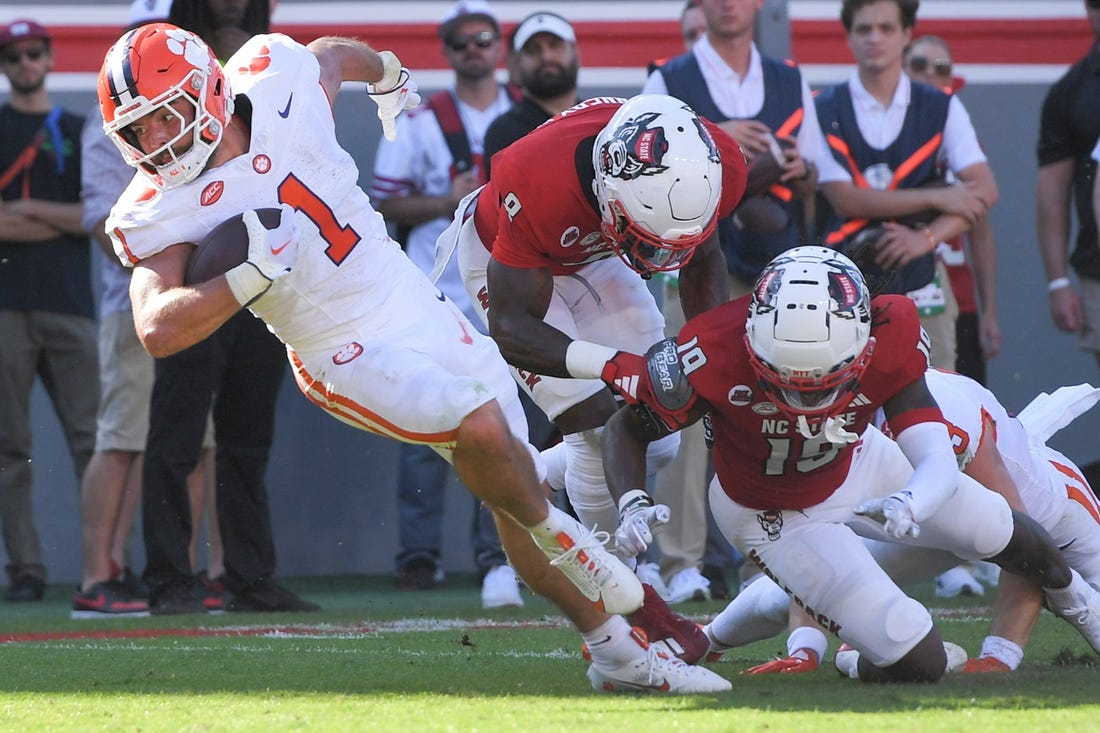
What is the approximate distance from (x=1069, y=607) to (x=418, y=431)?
1746 millimetres

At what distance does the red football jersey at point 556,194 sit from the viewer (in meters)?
4.50

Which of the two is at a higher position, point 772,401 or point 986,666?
point 772,401

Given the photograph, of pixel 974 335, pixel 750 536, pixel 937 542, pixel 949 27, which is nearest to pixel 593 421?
pixel 750 536

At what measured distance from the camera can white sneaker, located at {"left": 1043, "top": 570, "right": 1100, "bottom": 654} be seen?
421 centimetres

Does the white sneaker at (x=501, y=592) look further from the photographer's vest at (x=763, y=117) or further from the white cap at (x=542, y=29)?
the white cap at (x=542, y=29)

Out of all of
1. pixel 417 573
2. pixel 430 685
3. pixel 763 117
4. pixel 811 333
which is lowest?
pixel 417 573

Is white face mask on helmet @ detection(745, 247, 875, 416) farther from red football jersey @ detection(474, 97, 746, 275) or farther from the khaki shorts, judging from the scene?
the khaki shorts

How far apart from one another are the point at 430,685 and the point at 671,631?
68cm

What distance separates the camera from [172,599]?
6.21 metres

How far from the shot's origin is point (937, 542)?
4.12 m

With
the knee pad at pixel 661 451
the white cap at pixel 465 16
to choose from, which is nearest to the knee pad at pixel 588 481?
the knee pad at pixel 661 451

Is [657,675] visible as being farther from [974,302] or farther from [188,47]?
[974,302]

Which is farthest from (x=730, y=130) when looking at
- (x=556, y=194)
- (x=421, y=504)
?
(x=421, y=504)

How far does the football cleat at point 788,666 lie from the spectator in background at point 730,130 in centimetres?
188
